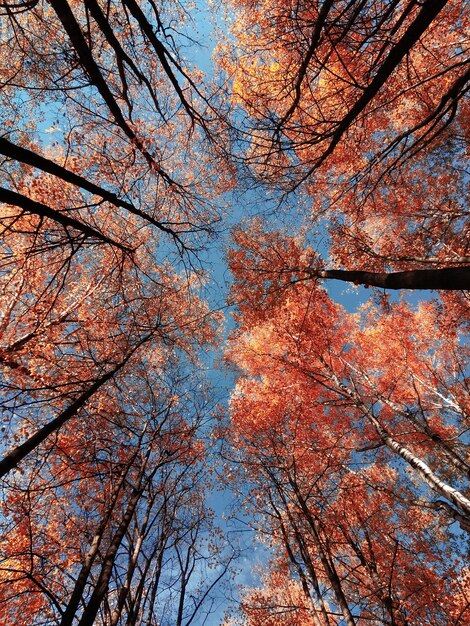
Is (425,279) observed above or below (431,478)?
above

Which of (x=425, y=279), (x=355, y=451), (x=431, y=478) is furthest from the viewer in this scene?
(x=355, y=451)

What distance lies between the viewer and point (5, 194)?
8.08 feet

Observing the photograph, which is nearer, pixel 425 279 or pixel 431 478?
pixel 425 279

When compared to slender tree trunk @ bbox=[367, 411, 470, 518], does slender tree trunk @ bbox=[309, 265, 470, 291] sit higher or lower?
higher

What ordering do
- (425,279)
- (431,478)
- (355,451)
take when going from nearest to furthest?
(425,279) → (431,478) → (355,451)

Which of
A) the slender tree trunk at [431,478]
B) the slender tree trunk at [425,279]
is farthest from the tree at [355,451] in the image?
the slender tree trunk at [425,279]

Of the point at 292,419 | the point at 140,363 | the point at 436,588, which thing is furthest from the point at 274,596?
the point at 140,363

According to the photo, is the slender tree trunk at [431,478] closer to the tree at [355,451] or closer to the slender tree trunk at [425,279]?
the tree at [355,451]

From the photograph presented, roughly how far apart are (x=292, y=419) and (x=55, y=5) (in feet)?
34.0

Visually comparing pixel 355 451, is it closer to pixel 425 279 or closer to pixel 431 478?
pixel 431 478

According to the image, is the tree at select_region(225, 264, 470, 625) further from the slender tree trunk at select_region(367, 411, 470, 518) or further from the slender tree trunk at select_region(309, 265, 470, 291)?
the slender tree trunk at select_region(309, 265, 470, 291)

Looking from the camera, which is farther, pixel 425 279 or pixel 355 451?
pixel 355 451

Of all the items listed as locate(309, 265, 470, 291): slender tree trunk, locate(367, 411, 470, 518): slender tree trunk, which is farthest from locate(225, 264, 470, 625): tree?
locate(309, 265, 470, 291): slender tree trunk

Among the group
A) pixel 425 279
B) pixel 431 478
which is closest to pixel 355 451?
pixel 431 478
